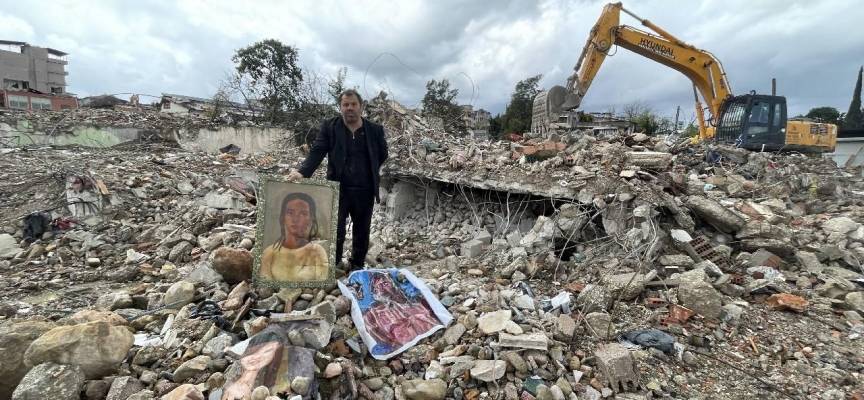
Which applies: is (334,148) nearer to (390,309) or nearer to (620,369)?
(390,309)

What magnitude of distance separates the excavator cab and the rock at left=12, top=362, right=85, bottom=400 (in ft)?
35.9

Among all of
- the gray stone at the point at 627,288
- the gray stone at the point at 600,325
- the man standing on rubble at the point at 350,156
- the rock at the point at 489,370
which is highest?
the man standing on rubble at the point at 350,156

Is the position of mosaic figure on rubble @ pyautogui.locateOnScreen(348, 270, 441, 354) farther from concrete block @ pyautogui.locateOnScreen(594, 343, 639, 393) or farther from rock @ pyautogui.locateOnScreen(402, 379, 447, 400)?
concrete block @ pyautogui.locateOnScreen(594, 343, 639, 393)

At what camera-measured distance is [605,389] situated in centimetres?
216

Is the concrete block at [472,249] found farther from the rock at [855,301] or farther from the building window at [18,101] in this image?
the building window at [18,101]

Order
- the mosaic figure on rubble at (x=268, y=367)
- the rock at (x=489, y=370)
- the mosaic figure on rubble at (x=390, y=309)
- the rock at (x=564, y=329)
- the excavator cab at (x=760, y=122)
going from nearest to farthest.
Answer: the mosaic figure on rubble at (x=268, y=367) → the rock at (x=489, y=370) → the mosaic figure on rubble at (x=390, y=309) → the rock at (x=564, y=329) → the excavator cab at (x=760, y=122)

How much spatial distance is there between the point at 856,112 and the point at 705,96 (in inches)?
1153

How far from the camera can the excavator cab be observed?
8.43 meters

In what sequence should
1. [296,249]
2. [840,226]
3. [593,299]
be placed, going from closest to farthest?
[296,249], [593,299], [840,226]

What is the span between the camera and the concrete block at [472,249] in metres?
4.38

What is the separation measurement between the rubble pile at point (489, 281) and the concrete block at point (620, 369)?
0.01 metres

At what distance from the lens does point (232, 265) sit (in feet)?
9.22

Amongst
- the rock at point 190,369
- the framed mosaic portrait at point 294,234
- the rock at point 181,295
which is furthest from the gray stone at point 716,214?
the rock at point 181,295

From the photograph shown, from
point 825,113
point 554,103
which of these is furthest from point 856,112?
point 554,103
